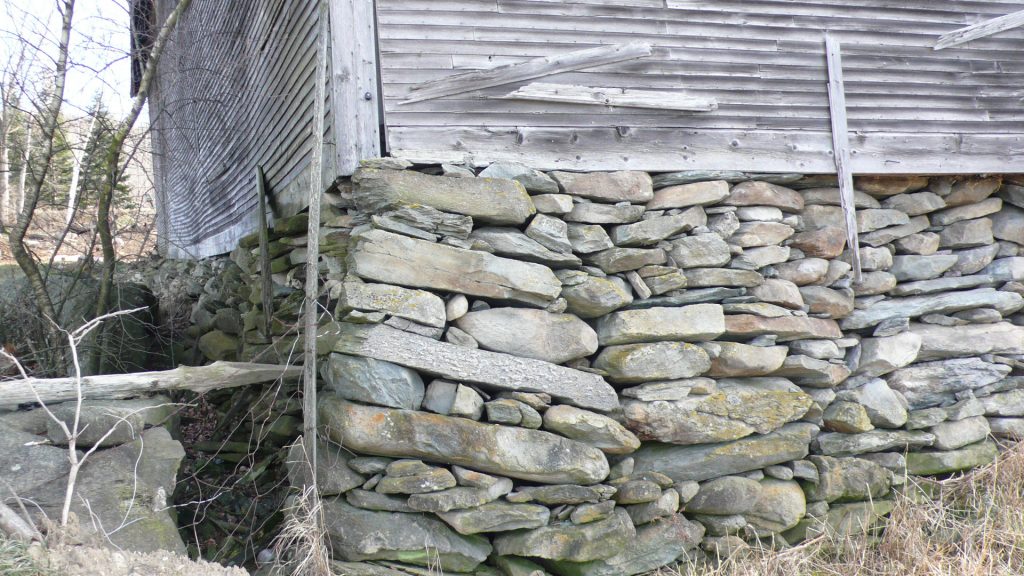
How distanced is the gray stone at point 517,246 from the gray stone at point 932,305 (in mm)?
2354

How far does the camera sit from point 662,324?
4.80 metres

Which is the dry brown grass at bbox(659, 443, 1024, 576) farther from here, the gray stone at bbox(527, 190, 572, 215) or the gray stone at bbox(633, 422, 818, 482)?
the gray stone at bbox(527, 190, 572, 215)

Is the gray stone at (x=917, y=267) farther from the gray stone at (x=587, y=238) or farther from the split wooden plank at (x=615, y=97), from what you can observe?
the gray stone at (x=587, y=238)

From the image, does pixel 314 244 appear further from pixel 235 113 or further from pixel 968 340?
pixel 968 340

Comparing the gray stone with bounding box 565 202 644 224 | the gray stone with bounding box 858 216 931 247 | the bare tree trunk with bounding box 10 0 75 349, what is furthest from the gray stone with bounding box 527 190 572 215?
the bare tree trunk with bounding box 10 0 75 349

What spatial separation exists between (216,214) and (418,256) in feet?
18.4

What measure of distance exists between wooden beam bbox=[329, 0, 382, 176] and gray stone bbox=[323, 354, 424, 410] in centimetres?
117

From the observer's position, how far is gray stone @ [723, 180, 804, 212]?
17.2ft

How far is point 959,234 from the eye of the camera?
5863mm

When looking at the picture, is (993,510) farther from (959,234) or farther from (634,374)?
(634,374)

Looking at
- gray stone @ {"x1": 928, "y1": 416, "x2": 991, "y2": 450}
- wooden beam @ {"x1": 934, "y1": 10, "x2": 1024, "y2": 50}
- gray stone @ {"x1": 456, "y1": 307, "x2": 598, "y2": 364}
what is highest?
wooden beam @ {"x1": 934, "y1": 10, "x2": 1024, "y2": 50}

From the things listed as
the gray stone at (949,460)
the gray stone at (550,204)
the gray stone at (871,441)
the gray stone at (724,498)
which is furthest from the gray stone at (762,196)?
the gray stone at (949,460)

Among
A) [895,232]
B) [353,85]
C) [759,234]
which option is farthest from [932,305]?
[353,85]

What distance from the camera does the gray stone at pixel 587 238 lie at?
477 cm
